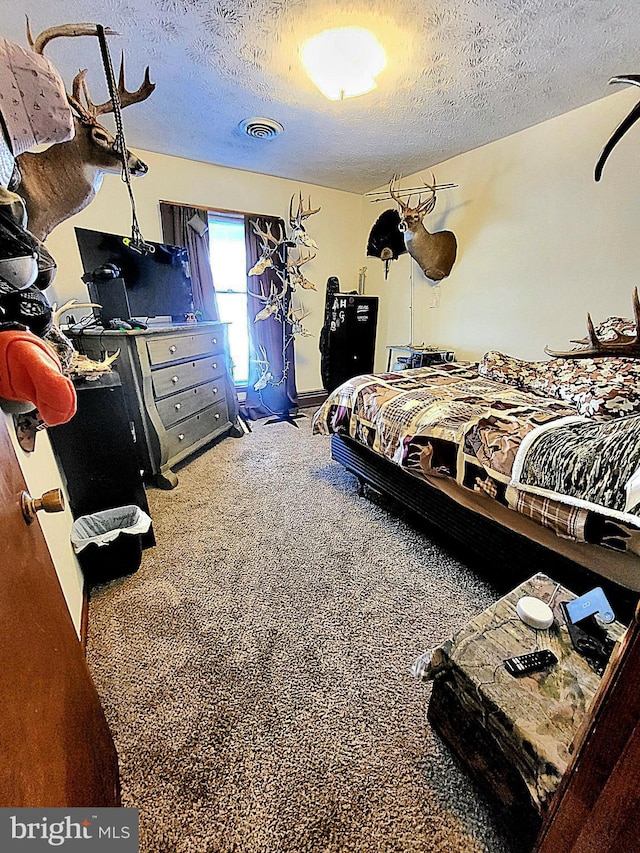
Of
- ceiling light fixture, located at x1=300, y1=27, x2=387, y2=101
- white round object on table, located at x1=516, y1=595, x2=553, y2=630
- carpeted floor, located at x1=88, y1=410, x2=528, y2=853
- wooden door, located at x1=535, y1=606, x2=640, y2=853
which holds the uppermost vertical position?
ceiling light fixture, located at x1=300, y1=27, x2=387, y2=101

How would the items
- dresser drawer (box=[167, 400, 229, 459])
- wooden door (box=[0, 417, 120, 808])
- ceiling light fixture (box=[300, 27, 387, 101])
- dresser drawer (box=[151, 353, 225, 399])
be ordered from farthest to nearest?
dresser drawer (box=[167, 400, 229, 459])
dresser drawer (box=[151, 353, 225, 399])
ceiling light fixture (box=[300, 27, 387, 101])
wooden door (box=[0, 417, 120, 808])

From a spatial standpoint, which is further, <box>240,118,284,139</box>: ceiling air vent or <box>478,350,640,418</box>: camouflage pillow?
<box>240,118,284,139</box>: ceiling air vent

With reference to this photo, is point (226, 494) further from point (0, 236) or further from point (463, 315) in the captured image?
point (463, 315)

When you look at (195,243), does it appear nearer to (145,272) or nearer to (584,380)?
(145,272)

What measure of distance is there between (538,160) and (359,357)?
236 cm

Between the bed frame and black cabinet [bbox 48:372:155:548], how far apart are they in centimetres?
142

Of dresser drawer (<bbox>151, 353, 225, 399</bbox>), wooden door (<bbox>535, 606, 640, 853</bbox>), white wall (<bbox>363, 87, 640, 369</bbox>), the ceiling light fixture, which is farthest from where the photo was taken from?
Result: dresser drawer (<bbox>151, 353, 225, 399</bbox>)

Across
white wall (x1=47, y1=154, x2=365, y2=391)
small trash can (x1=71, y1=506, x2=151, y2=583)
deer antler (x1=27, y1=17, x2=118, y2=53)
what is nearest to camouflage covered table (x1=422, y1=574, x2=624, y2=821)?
small trash can (x1=71, y1=506, x2=151, y2=583)

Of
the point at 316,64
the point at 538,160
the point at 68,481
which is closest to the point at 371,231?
the point at 538,160

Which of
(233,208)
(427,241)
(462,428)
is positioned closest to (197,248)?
(233,208)

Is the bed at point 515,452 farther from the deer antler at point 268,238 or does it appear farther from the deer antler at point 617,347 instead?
the deer antler at point 268,238

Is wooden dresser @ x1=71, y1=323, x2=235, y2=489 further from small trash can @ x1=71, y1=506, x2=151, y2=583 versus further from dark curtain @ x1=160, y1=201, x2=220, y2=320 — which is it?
small trash can @ x1=71, y1=506, x2=151, y2=583

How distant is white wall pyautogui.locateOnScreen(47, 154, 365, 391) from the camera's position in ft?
9.59

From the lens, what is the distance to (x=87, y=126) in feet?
3.72
